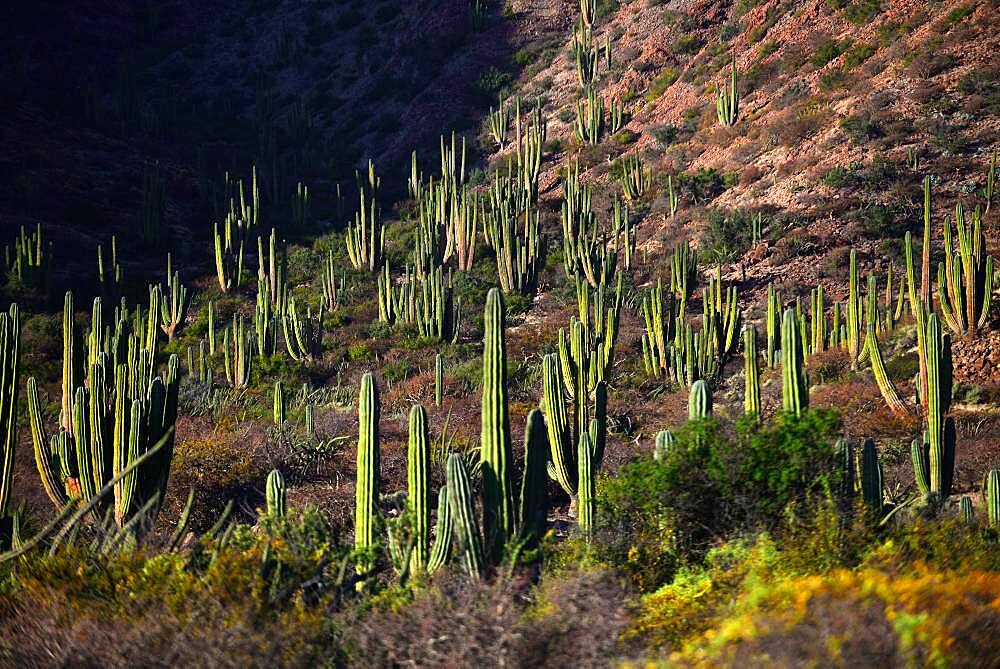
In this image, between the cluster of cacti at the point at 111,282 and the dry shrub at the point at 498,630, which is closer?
the dry shrub at the point at 498,630

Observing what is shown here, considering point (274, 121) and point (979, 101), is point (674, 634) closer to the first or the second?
point (979, 101)

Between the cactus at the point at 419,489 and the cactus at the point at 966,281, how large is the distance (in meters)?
9.00

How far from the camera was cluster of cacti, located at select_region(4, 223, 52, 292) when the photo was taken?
76.4 ft

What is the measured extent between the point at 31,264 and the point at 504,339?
2104 centimetres

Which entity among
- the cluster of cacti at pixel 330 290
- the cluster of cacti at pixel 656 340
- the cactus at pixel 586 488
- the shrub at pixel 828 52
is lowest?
the cactus at pixel 586 488

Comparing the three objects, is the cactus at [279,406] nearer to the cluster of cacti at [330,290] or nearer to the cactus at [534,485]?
the cactus at [534,485]

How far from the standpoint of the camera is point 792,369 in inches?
330

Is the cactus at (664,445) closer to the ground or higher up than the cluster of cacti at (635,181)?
closer to the ground

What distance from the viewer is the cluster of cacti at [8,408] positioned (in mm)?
7426

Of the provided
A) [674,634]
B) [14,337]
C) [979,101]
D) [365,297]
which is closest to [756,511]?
[674,634]

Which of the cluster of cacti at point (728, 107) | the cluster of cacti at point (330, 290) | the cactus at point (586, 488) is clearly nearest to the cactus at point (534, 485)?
the cactus at point (586, 488)

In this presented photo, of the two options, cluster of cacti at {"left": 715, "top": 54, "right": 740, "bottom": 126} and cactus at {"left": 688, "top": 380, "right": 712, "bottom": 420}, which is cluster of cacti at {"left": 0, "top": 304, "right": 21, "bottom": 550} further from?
cluster of cacti at {"left": 715, "top": 54, "right": 740, "bottom": 126}

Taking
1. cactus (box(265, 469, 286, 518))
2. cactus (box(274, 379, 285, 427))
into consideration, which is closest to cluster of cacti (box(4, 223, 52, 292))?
cactus (box(274, 379, 285, 427))

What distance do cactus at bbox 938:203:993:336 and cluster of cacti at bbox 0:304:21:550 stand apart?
38.3 feet
